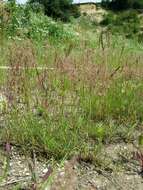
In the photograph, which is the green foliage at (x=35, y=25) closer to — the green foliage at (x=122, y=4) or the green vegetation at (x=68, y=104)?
the green vegetation at (x=68, y=104)

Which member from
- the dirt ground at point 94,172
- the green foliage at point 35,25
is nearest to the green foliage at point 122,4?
the green foliage at point 35,25

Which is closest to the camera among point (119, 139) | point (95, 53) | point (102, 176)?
point (102, 176)

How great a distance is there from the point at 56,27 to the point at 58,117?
9214 mm

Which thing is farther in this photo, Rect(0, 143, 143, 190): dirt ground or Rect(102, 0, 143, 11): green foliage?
Rect(102, 0, 143, 11): green foliage

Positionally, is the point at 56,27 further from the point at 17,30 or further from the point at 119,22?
the point at 119,22

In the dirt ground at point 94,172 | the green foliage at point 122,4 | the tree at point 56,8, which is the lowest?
the green foliage at point 122,4

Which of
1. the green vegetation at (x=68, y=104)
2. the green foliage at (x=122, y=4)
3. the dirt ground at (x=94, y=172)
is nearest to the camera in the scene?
the dirt ground at (x=94, y=172)

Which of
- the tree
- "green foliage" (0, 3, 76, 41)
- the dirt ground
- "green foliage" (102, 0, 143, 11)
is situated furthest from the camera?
"green foliage" (102, 0, 143, 11)

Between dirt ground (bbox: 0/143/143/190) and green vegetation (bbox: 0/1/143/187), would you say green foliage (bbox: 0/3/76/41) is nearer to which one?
green vegetation (bbox: 0/1/143/187)

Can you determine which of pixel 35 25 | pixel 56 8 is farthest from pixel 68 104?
pixel 56 8

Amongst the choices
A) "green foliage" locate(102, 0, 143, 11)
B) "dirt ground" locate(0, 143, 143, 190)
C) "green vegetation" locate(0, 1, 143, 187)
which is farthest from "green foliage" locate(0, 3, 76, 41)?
"green foliage" locate(102, 0, 143, 11)

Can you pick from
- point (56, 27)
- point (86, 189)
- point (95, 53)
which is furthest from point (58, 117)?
point (56, 27)

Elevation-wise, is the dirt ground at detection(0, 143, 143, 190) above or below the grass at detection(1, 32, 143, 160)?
below

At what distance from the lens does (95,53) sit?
3975 mm
